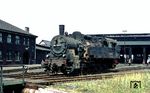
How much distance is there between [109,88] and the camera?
56.6 ft

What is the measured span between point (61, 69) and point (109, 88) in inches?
403

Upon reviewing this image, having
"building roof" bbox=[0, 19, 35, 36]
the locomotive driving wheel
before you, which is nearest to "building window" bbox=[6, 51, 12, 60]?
"building roof" bbox=[0, 19, 35, 36]

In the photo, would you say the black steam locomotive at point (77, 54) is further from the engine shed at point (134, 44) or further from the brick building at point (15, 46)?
the engine shed at point (134, 44)

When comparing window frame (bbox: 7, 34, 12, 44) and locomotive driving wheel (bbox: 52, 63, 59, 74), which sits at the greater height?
window frame (bbox: 7, 34, 12, 44)

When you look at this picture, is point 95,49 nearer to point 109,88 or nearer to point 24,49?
point 109,88

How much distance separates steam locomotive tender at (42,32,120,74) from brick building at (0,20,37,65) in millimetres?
25163

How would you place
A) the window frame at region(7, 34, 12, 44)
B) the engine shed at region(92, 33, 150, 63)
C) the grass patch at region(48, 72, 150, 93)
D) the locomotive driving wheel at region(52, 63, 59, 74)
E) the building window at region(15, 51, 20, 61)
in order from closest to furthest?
the grass patch at region(48, 72, 150, 93), the locomotive driving wheel at region(52, 63, 59, 74), the window frame at region(7, 34, 12, 44), the building window at region(15, 51, 20, 61), the engine shed at region(92, 33, 150, 63)

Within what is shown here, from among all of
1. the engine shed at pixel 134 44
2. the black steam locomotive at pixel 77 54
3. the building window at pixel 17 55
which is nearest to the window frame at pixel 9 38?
the building window at pixel 17 55

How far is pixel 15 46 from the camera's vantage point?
58.8 metres

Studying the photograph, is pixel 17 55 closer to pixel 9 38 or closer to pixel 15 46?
pixel 15 46

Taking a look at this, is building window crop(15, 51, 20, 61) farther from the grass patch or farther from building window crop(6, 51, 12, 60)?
the grass patch

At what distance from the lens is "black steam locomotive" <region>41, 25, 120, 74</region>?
2719 cm

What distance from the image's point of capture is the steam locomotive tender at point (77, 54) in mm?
27172

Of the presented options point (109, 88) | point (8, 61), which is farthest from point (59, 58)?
point (8, 61)
